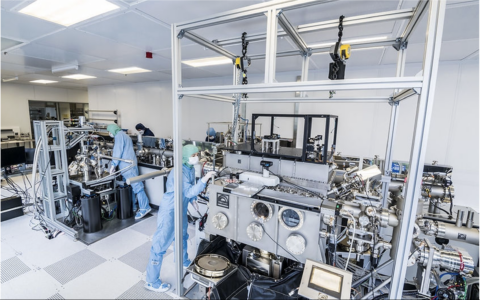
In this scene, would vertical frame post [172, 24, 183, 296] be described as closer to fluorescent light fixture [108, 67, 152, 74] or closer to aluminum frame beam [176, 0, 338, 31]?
aluminum frame beam [176, 0, 338, 31]

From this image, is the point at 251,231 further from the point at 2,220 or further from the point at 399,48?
the point at 2,220

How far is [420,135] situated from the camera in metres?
0.97

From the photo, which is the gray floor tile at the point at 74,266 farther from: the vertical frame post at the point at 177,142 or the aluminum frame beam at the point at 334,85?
the aluminum frame beam at the point at 334,85

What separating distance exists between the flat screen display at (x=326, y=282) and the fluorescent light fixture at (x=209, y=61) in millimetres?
2953

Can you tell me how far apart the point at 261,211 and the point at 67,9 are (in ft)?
7.01

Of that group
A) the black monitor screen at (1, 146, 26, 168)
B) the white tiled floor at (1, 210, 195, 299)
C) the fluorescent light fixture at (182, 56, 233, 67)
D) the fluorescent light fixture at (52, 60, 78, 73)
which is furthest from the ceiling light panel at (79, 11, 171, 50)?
the black monitor screen at (1, 146, 26, 168)

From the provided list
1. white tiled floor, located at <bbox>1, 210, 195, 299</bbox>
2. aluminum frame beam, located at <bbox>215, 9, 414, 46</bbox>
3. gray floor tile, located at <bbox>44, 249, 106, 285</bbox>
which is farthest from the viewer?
gray floor tile, located at <bbox>44, 249, 106, 285</bbox>

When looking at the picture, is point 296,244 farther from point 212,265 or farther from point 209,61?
point 209,61

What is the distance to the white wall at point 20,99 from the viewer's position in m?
6.21

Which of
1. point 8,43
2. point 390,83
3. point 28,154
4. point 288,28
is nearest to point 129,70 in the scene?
point 8,43

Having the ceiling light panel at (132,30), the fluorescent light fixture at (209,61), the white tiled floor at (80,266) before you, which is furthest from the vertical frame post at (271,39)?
the fluorescent light fixture at (209,61)

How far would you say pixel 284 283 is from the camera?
58.9 inches

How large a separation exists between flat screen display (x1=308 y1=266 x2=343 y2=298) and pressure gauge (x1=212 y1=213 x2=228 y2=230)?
0.68 metres

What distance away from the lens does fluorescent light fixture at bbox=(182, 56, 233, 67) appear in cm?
334
